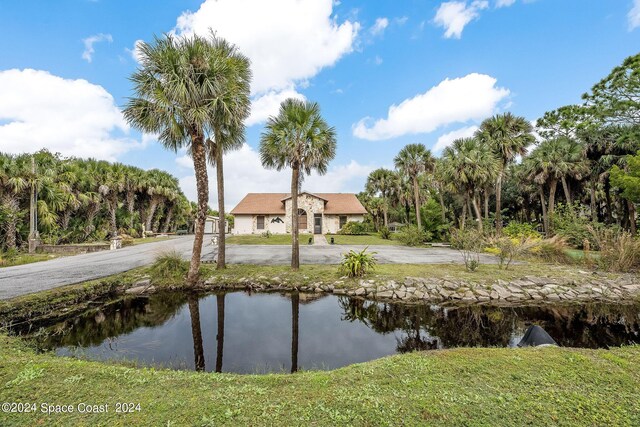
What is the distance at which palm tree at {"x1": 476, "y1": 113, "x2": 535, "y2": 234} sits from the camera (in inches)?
845

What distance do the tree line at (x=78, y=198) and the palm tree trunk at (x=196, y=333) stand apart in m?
17.7

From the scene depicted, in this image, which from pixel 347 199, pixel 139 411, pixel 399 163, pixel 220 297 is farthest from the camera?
pixel 347 199

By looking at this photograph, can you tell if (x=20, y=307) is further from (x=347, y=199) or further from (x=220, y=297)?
(x=347, y=199)

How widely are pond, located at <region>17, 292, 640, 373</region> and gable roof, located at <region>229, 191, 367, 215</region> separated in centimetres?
2397

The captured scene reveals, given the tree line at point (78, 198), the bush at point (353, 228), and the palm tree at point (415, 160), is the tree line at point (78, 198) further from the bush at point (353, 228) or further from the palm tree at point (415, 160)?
the palm tree at point (415, 160)

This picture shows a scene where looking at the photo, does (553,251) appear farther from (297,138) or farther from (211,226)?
(211,226)

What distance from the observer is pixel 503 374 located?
3.49 meters

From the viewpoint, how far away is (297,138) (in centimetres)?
1096

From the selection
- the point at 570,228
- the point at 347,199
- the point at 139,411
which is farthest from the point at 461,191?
the point at 139,411

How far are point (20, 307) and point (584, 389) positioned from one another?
11.1 m

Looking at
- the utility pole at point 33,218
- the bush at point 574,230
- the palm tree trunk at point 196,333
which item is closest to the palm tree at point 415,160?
the bush at point 574,230

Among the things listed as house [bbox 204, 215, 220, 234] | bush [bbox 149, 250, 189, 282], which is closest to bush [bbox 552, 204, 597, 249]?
bush [bbox 149, 250, 189, 282]

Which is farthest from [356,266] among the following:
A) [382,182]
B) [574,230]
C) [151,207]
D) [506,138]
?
[151,207]

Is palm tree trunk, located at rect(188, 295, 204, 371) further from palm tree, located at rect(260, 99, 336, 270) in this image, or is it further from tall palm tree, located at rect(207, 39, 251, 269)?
palm tree, located at rect(260, 99, 336, 270)
